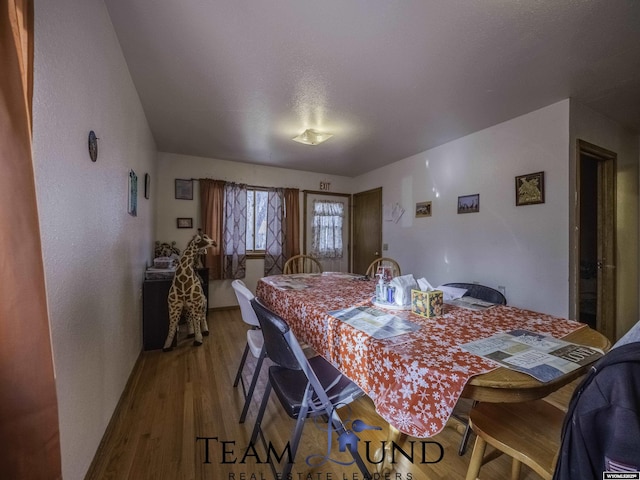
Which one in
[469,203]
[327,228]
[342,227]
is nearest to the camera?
[469,203]

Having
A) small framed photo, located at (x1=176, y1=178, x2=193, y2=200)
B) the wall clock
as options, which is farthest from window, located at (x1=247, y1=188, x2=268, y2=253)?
the wall clock

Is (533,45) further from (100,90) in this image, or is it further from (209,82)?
(100,90)

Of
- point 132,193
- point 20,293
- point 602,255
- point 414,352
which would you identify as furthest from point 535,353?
point 602,255

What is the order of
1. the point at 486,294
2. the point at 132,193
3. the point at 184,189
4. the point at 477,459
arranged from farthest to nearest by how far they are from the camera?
the point at 184,189, the point at 132,193, the point at 486,294, the point at 477,459

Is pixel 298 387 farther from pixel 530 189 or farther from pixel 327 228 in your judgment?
pixel 327 228

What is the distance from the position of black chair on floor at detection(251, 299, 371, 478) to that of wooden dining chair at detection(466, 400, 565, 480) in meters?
0.46

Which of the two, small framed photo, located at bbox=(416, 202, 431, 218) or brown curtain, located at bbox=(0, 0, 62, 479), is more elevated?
small framed photo, located at bbox=(416, 202, 431, 218)

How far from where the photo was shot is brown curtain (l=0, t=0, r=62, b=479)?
55cm

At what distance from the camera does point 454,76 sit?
1.97 meters

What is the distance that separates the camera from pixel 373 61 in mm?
1811

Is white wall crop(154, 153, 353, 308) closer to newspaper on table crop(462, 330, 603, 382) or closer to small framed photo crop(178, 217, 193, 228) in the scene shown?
small framed photo crop(178, 217, 193, 228)

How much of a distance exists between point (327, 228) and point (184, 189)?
2444 millimetres

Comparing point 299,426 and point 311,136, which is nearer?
point 299,426

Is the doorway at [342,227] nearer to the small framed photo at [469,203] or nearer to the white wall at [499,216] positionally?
the white wall at [499,216]
